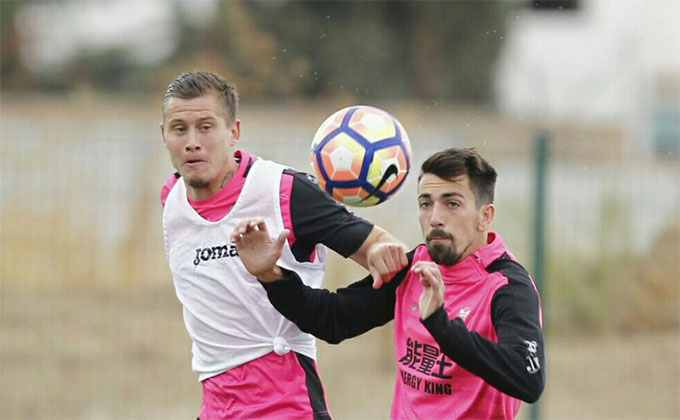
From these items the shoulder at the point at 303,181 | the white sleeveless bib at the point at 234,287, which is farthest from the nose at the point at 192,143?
the shoulder at the point at 303,181

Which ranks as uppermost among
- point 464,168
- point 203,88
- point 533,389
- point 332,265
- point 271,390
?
point 203,88

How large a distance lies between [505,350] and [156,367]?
6.74m

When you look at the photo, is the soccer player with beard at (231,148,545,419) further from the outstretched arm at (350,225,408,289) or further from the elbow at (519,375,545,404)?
the outstretched arm at (350,225,408,289)

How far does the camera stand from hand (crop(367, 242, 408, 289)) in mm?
4309

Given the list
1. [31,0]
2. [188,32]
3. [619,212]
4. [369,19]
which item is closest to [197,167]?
[619,212]

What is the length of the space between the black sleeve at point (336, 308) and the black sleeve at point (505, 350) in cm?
61

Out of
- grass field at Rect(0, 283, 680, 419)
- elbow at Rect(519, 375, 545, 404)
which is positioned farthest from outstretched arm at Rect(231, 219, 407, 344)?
grass field at Rect(0, 283, 680, 419)

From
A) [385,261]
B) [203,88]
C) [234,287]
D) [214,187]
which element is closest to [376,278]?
[385,261]

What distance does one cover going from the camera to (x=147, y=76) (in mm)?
25234

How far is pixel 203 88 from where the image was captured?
4711 millimetres

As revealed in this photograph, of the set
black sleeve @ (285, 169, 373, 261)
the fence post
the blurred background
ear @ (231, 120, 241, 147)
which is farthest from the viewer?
the blurred background

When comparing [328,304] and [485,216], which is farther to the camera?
[328,304]

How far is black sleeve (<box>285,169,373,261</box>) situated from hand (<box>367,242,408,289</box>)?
23 cm

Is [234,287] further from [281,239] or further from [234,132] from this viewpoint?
[234,132]
